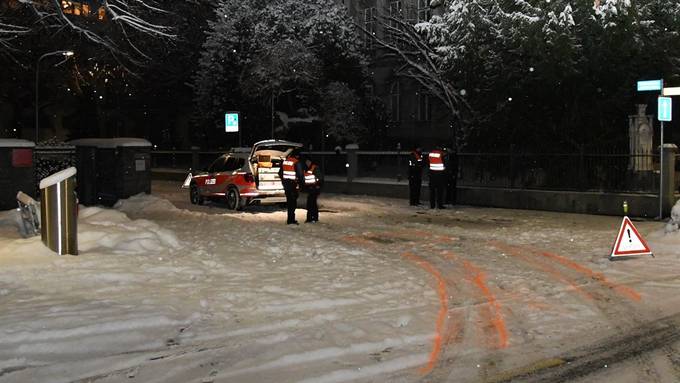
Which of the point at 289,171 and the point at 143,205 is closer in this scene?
the point at 289,171

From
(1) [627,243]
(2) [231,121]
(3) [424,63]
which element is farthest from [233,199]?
(3) [424,63]

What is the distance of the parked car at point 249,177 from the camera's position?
17.7m

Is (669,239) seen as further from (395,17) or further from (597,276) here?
(395,17)

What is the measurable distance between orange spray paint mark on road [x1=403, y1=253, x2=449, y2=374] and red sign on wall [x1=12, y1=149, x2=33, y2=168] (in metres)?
9.48

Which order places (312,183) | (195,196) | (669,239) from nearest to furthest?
(669,239), (312,183), (195,196)

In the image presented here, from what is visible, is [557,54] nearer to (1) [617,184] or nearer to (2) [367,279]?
(1) [617,184]

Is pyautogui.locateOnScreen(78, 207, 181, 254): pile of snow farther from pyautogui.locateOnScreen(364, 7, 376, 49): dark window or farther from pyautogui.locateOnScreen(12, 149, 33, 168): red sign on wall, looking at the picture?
pyautogui.locateOnScreen(364, 7, 376, 49): dark window

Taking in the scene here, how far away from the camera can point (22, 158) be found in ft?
50.1

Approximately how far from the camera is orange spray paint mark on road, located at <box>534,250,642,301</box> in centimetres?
823

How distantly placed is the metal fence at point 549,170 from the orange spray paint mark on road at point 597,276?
22.5ft

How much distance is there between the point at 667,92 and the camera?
15.1 meters

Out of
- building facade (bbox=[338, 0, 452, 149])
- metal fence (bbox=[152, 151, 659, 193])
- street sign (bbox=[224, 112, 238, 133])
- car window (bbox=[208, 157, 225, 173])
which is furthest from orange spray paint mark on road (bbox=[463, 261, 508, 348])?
building facade (bbox=[338, 0, 452, 149])

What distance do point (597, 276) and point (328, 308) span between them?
4.26 meters

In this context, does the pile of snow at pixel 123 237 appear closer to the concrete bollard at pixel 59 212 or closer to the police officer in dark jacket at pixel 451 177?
the concrete bollard at pixel 59 212
